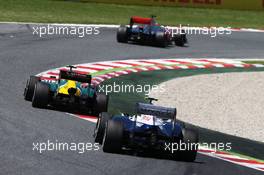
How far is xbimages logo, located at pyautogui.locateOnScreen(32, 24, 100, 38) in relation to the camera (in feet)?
116

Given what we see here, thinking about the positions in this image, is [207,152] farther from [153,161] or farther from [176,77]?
[176,77]

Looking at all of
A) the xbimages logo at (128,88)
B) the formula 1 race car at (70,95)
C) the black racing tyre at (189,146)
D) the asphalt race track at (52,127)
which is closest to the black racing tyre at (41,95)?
the formula 1 race car at (70,95)

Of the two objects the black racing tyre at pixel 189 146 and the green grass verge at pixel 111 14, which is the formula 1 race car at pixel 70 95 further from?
the green grass verge at pixel 111 14

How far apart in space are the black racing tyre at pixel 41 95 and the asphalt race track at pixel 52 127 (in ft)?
0.63

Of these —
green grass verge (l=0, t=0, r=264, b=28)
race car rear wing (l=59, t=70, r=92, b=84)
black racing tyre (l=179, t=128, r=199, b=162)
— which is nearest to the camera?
black racing tyre (l=179, t=128, r=199, b=162)

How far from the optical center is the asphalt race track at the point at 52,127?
14.7 meters

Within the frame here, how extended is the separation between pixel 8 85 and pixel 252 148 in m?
7.93

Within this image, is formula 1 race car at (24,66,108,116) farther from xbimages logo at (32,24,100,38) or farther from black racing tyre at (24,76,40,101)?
xbimages logo at (32,24,100,38)

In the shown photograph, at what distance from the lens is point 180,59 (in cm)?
3192

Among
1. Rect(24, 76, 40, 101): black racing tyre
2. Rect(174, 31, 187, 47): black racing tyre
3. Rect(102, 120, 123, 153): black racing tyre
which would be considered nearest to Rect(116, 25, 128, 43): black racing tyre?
Rect(174, 31, 187, 47): black racing tyre

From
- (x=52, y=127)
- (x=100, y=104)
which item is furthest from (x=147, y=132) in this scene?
(x=100, y=104)

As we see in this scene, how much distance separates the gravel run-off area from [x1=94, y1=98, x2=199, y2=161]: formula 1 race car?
386 centimetres

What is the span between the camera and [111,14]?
4269 cm

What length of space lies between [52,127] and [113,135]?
8.55 feet
